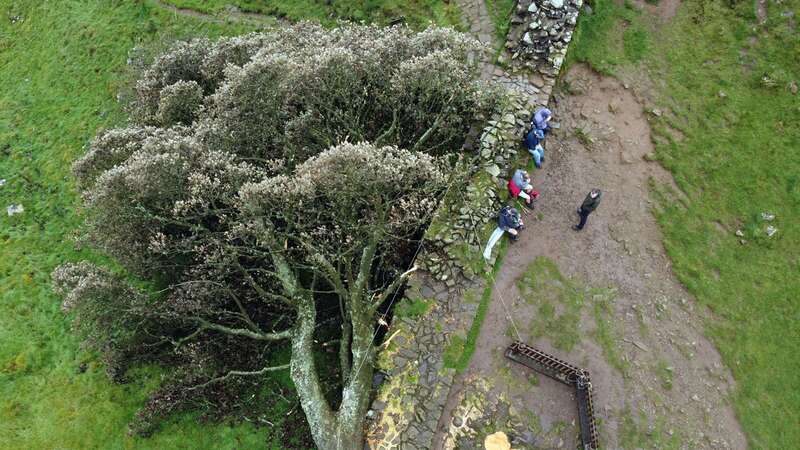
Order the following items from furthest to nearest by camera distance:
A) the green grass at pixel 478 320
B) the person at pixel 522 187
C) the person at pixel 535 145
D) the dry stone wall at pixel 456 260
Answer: the person at pixel 535 145
the person at pixel 522 187
the green grass at pixel 478 320
the dry stone wall at pixel 456 260

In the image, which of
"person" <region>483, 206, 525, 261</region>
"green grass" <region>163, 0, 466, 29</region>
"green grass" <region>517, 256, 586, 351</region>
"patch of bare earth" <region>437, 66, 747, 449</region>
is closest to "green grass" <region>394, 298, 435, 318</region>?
"patch of bare earth" <region>437, 66, 747, 449</region>

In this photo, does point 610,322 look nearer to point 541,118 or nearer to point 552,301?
point 552,301

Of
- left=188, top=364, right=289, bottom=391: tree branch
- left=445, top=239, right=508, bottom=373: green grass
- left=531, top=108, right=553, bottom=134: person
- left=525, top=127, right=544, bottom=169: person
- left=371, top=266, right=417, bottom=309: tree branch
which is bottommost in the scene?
left=188, top=364, right=289, bottom=391: tree branch

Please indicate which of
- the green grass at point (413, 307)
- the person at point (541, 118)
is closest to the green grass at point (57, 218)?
the green grass at point (413, 307)

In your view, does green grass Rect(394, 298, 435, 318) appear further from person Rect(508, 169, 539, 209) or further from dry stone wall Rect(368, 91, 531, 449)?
person Rect(508, 169, 539, 209)

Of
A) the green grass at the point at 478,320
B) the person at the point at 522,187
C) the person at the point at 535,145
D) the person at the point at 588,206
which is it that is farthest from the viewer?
the person at the point at 535,145

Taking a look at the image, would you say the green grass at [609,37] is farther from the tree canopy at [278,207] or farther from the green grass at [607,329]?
the green grass at [607,329]

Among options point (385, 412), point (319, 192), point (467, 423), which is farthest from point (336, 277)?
point (467, 423)
